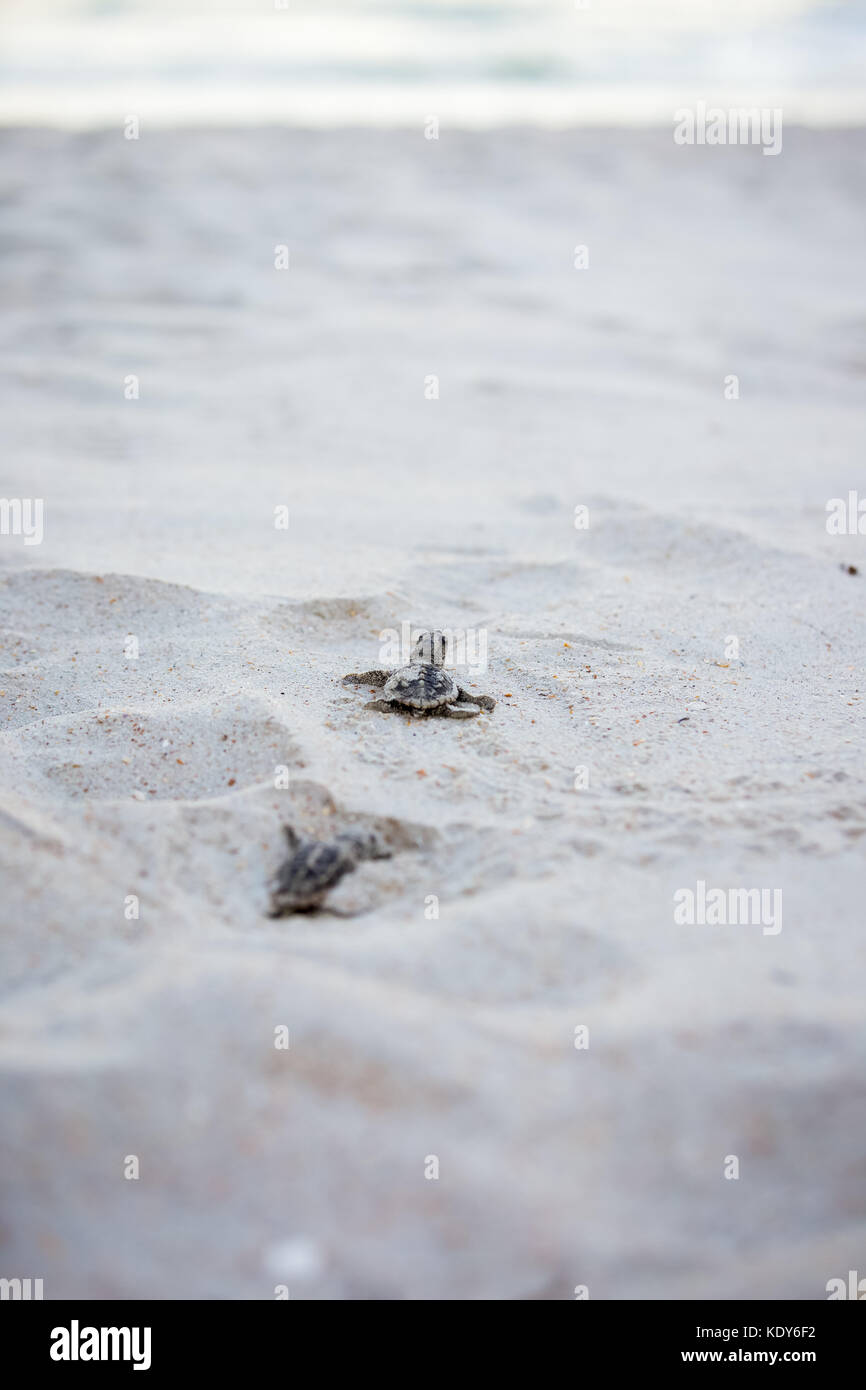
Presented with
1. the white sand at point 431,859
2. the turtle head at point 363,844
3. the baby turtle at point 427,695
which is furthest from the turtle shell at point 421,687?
the turtle head at point 363,844

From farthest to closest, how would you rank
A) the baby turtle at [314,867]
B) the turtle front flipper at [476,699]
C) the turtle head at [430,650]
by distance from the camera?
the turtle head at [430,650] → the turtle front flipper at [476,699] → the baby turtle at [314,867]

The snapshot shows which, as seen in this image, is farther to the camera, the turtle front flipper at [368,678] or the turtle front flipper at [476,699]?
the turtle front flipper at [368,678]

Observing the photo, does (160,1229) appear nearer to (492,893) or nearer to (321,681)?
(492,893)

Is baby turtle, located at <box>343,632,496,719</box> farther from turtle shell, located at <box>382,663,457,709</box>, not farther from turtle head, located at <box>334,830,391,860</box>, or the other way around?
turtle head, located at <box>334,830,391,860</box>

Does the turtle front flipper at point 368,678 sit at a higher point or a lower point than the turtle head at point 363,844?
higher

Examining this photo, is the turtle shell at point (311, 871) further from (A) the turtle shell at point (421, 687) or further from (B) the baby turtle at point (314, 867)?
(A) the turtle shell at point (421, 687)

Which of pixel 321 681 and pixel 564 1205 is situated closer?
pixel 564 1205

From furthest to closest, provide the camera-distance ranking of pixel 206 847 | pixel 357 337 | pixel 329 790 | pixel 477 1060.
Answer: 1. pixel 357 337
2. pixel 329 790
3. pixel 206 847
4. pixel 477 1060

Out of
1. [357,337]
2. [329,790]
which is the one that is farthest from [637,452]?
[329,790]
